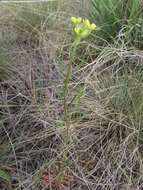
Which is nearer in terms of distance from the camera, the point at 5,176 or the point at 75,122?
the point at 5,176

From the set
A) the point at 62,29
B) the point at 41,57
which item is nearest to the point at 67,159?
the point at 41,57

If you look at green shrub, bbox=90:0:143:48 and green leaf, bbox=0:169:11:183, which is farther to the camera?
green shrub, bbox=90:0:143:48

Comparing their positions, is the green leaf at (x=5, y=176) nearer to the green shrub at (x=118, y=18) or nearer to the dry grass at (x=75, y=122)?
the dry grass at (x=75, y=122)

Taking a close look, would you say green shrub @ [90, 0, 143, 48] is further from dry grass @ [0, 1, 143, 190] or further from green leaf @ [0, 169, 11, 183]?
→ green leaf @ [0, 169, 11, 183]

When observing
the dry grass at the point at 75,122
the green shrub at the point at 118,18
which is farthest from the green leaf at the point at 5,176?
the green shrub at the point at 118,18

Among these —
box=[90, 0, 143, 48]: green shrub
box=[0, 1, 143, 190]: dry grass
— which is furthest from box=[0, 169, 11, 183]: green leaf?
box=[90, 0, 143, 48]: green shrub

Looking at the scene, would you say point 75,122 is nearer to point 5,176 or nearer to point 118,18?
point 5,176

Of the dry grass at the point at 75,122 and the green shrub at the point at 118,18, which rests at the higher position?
the green shrub at the point at 118,18

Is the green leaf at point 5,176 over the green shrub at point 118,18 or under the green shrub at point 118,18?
under

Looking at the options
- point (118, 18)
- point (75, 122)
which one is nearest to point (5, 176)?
point (75, 122)

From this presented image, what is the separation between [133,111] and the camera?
1573mm

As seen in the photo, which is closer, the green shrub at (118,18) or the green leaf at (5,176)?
the green leaf at (5,176)

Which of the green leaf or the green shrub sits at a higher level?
the green shrub

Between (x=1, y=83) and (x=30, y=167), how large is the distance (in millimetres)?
400
